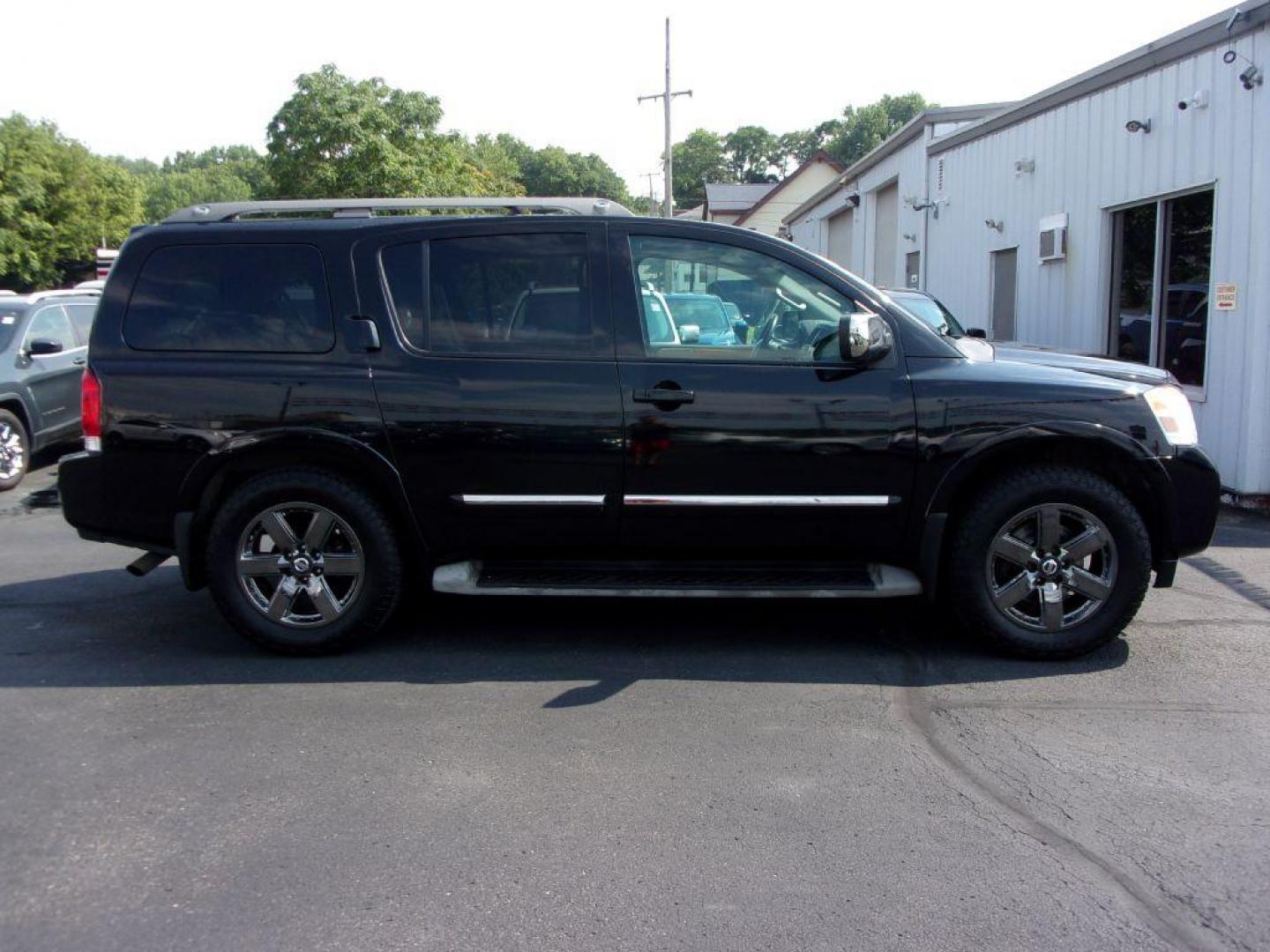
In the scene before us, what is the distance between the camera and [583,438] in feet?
16.7

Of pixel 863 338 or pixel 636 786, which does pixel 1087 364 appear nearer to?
pixel 863 338

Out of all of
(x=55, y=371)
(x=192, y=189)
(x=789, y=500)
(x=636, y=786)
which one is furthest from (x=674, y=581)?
(x=192, y=189)

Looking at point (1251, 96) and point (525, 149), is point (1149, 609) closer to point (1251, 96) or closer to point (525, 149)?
point (1251, 96)

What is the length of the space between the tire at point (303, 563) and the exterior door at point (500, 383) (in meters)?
0.28

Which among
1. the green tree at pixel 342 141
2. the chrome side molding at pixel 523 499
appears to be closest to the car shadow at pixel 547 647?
the chrome side molding at pixel 523 499

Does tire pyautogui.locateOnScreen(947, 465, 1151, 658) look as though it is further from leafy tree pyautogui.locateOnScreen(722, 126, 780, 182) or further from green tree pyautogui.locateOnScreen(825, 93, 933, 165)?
leafy tree pyautogui.locateOnScreen(722, 126, 780, 182)

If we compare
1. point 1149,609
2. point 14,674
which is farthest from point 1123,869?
point 14,674

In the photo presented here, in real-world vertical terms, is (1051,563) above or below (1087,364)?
below

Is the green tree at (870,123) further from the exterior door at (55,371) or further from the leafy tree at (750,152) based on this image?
the exterior door at (55,371)

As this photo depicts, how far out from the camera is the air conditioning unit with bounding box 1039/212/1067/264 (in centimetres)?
1253

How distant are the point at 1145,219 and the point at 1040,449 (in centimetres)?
707

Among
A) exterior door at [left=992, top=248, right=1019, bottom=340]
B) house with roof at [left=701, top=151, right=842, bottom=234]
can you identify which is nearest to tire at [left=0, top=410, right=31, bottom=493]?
exterior door at [left=992, top=248, right=1019, bottom=340]

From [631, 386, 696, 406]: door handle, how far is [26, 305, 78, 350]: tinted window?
851 centimetres

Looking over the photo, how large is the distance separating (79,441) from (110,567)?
18.4ft
